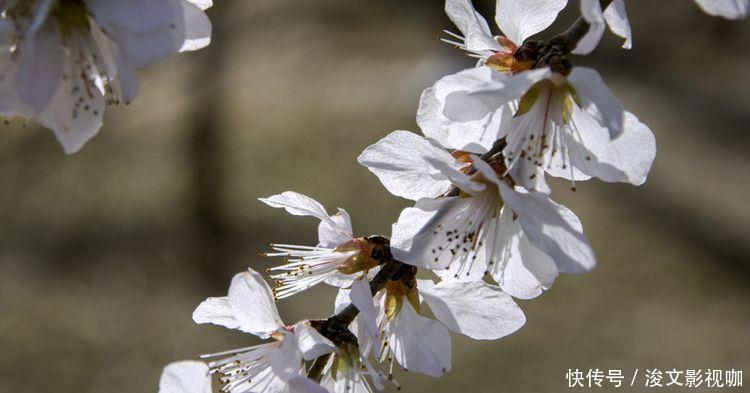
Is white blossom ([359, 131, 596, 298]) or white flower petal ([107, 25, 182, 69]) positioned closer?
white flower petal ([107, 25, 182, 69])

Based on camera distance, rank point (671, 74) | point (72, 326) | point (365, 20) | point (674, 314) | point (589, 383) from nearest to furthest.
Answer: point (589, 383) → point (674, 314) → point (72, 326) → point (671, 74) → point (365, 20)

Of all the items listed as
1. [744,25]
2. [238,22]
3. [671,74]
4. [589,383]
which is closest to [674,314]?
[589,383]

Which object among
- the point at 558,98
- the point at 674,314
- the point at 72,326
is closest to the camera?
the point at 558,98

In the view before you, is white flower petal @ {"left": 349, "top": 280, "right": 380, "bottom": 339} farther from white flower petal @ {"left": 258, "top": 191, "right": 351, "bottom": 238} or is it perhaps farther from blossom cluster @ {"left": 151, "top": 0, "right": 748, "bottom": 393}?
white flower petal @ {"left": 258, "top": 191, "right": 351, "bottom": 238}

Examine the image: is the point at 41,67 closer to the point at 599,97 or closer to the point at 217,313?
the point at 217,313

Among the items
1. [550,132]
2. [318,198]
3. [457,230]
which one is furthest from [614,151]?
[318,198]

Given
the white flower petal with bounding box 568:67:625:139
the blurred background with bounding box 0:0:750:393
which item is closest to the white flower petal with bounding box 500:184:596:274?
the white flower petal with bounding box 568:67:625:139

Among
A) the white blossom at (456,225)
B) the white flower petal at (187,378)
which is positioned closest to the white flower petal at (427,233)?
the white blossom at (456,225)

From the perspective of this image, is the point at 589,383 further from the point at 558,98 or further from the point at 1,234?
the point at 1,234
